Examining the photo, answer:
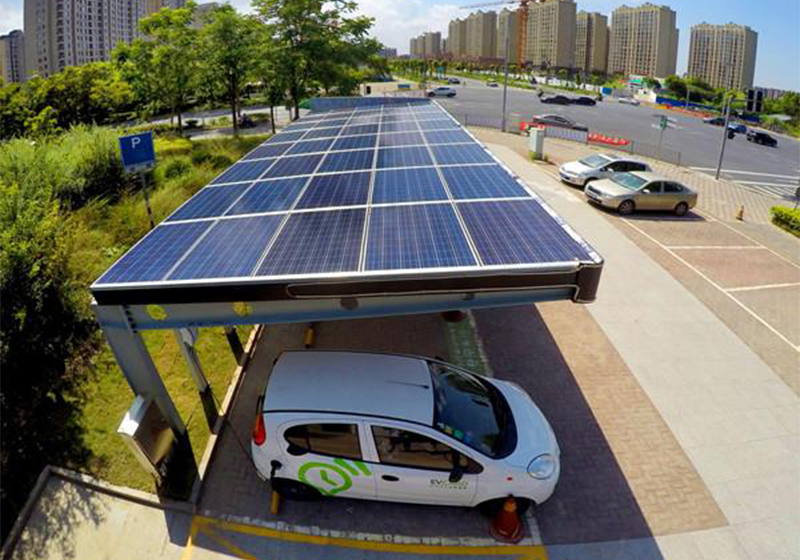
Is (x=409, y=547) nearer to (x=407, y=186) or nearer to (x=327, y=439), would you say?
(x=327, y=439)

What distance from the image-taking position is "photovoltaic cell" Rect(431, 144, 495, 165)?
34.3 feet

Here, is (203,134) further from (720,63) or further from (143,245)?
(720,63)

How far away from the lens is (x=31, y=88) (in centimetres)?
3662

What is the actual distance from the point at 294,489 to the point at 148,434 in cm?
205

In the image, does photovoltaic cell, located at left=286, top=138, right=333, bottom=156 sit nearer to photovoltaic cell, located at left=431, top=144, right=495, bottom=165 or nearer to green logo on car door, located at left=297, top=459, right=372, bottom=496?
photovoltaic cell, located at left=431, top=144, right=495, bottom=165

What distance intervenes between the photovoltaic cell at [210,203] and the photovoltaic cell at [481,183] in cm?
380

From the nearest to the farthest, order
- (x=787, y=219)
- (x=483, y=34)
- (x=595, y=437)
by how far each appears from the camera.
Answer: (x=595, y=437), (x=787, y=219), (x=483, y=34)

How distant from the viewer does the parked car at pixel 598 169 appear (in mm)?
21656

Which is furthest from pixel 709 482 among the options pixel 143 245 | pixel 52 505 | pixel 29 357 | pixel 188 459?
pixel 29 357

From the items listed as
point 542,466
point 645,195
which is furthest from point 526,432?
point 645,195

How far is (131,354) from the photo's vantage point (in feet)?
20.5

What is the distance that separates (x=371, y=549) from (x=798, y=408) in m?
7.89

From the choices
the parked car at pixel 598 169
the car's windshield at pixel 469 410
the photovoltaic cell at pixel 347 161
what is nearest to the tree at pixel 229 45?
the parked car at pixel 598 169

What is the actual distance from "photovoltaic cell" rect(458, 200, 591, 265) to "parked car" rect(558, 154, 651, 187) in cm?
1562
